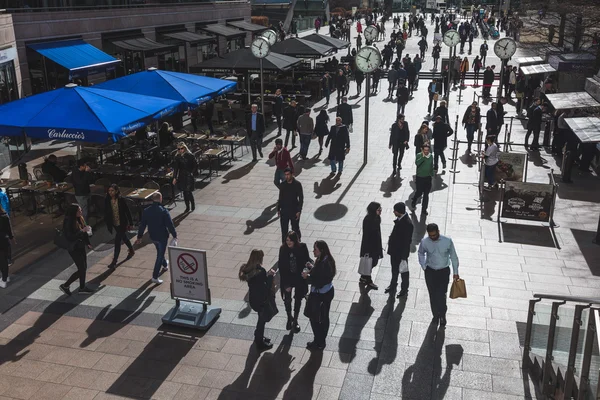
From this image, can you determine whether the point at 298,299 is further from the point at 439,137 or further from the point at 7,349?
the point at 439,137

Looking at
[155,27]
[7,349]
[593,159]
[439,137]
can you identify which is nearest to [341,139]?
[439,137]

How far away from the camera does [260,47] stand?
21.7 metres

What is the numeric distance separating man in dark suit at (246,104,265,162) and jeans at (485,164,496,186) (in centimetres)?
655

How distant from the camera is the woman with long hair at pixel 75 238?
970 centimetres

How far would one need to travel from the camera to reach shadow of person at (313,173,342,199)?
15445mm

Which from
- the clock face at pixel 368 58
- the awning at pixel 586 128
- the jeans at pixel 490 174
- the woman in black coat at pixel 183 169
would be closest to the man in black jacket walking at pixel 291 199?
the woman in black coat at pixel 183 169

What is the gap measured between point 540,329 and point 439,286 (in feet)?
5.21

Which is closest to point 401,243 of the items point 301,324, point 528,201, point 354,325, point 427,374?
point 354,325

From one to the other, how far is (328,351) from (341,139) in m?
8.80

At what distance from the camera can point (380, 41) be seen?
6144cm

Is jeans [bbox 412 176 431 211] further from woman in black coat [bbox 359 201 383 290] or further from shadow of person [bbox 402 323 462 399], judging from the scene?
shadow of person [bbox 402 323 462 399]

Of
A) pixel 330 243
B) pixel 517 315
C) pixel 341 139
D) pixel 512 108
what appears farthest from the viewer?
pixel 512 108

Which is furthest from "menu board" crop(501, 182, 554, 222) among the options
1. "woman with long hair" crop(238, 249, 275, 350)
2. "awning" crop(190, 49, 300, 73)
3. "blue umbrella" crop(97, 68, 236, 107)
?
"awning" crop(190, 49, 300, 73)

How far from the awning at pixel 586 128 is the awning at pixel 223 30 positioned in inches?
1026
